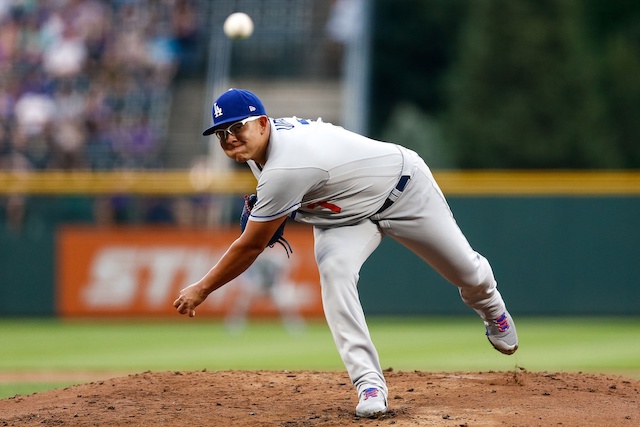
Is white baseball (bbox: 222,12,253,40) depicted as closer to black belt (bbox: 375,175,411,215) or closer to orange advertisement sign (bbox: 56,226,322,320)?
orange advertisement sign (bbox: 56,226,322,320)

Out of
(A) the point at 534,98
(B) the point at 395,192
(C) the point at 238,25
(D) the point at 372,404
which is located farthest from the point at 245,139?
(A) the point at 534,98

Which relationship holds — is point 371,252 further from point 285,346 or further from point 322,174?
point 285,346

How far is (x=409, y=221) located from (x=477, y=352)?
198 inches

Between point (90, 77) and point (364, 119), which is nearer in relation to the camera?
point (90, 77)

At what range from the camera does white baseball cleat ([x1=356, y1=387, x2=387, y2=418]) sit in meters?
5.27

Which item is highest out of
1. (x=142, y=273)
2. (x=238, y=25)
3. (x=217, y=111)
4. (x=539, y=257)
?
(x=238, y=25)

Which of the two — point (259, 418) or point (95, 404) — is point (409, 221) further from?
point (95, 404)

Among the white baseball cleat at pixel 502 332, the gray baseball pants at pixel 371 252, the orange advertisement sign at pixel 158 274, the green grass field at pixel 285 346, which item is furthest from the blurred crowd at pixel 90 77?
the gray baseball pants at pixel 371 252

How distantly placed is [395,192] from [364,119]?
1443 cm

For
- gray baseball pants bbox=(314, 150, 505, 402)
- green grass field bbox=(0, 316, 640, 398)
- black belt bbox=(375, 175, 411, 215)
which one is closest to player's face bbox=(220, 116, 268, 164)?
gray baseball pants bbox=(314, 150, 505, 402)

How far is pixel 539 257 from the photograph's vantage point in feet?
46.2

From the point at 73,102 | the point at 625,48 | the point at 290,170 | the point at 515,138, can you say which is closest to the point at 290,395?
the point at 290,170

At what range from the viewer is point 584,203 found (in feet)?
46.5

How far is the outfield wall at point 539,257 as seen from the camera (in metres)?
14.0
